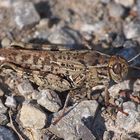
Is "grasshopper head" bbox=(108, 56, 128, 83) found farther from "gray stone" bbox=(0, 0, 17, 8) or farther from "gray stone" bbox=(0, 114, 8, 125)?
"gray stone" bbox=(0, 0, 17, 8)

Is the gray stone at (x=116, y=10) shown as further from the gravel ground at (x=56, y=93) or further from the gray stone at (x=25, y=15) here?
the gray stone at (x=25, y=15)

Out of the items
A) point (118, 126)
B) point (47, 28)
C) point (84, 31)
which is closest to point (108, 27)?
point (84, 31)

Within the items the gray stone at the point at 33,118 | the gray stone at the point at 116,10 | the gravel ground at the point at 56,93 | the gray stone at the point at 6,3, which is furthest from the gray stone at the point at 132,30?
the gray stone at the point at 33,118

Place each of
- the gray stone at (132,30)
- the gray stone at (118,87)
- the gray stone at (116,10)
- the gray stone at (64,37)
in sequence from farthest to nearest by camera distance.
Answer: the gray stone at (116,10) → the gray stone at (132,30) → the gray stone at (64,37) → the gray stone at (118,87)

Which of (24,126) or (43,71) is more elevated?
(43,71)

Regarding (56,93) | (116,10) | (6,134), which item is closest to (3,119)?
(6,134)

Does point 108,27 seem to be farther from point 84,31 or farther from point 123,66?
point 123,66

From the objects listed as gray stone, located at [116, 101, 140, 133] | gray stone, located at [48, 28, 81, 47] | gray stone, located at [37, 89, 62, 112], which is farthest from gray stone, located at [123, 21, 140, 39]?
gray stone, located at [37, 89, 62, 112]
